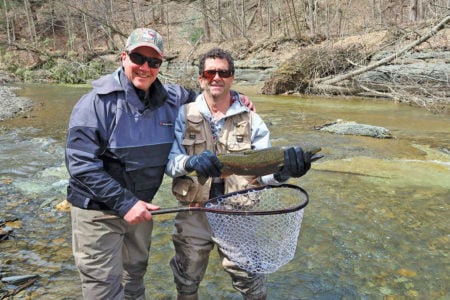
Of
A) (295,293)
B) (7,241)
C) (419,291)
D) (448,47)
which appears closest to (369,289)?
(419,291)

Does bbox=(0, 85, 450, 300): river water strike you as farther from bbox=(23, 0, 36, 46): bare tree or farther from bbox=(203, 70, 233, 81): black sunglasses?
bbox=(23, 0, 36, 46): bare tree

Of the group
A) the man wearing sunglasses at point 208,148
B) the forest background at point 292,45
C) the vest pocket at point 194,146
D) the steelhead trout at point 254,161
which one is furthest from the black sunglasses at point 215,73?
the forest background at point 292,45

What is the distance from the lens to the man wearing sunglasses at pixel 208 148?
309 centimetres

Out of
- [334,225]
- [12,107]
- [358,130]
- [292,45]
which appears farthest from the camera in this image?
[292,45]

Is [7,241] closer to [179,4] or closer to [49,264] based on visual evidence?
[49,264]

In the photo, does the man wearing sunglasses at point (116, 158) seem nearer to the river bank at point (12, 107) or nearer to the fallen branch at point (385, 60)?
the river bank at point (12, 107)

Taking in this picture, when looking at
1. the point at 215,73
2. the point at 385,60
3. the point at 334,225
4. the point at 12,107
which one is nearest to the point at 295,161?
the point at 215,73

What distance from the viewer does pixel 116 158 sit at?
2820mm

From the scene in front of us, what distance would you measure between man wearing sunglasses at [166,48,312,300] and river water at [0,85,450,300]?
0.90 m

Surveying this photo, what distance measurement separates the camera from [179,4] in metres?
46.6

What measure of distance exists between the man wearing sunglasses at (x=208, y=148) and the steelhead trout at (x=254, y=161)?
0.17m

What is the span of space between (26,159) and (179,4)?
4132cm

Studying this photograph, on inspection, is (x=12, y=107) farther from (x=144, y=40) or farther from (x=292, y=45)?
(x=292, y=45)

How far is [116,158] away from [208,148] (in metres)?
0.72
